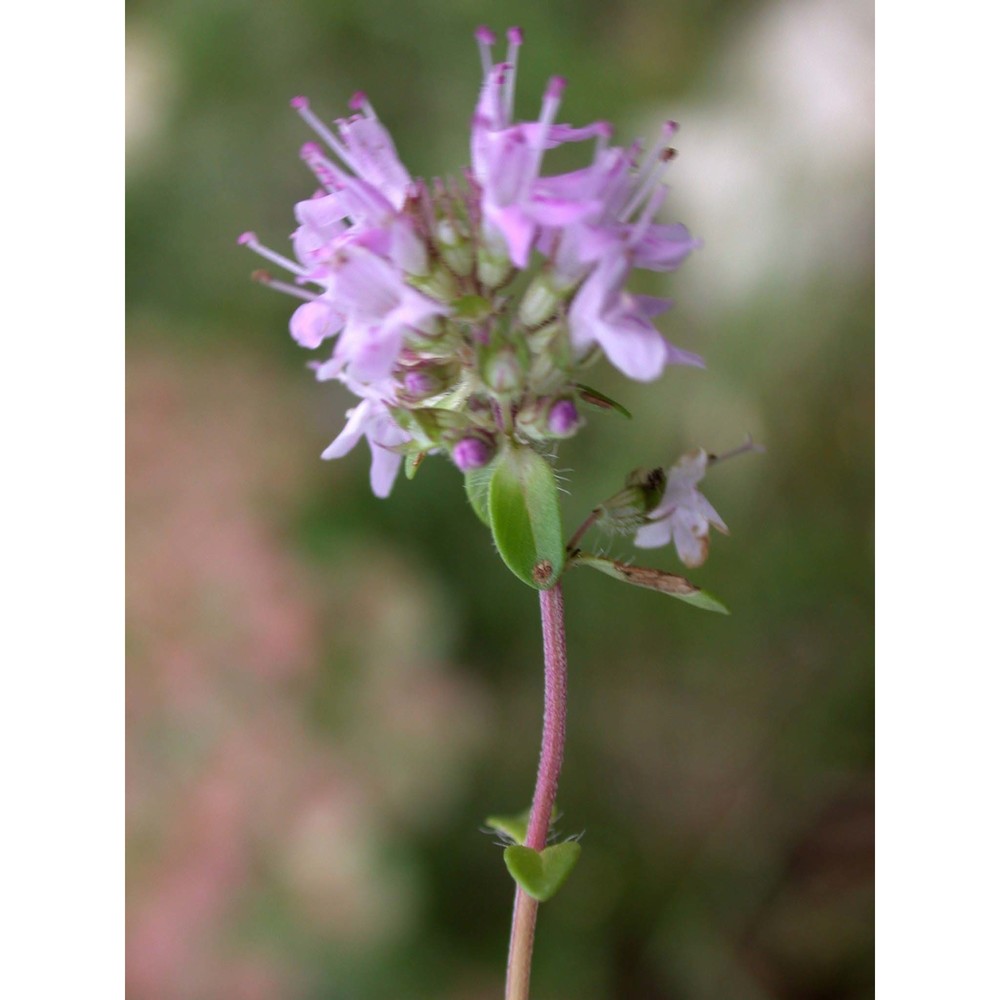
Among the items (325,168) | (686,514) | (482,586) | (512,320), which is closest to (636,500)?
(686,514)

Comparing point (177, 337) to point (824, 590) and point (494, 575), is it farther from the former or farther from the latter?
point (824, 590)

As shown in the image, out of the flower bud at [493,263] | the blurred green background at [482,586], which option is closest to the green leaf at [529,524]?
the flower bud at [493,263]

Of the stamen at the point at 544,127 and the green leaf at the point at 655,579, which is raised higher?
the stamen at the point at 544,127

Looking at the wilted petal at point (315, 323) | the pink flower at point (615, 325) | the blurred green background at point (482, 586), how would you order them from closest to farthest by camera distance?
the pink flower at point (615, 325) < the wilted petal at point (315, 323) < the blurred green background at point (482, 586)

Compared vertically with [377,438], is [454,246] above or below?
above

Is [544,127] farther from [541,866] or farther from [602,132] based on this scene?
[541,866]

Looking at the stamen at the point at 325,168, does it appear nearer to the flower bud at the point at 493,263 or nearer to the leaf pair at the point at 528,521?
the flower bud at the point at 493,263

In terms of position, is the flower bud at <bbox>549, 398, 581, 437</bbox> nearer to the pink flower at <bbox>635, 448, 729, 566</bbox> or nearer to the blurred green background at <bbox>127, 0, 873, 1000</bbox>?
the pink flower at <bbox>635, 448, 729, 566</bbox>
